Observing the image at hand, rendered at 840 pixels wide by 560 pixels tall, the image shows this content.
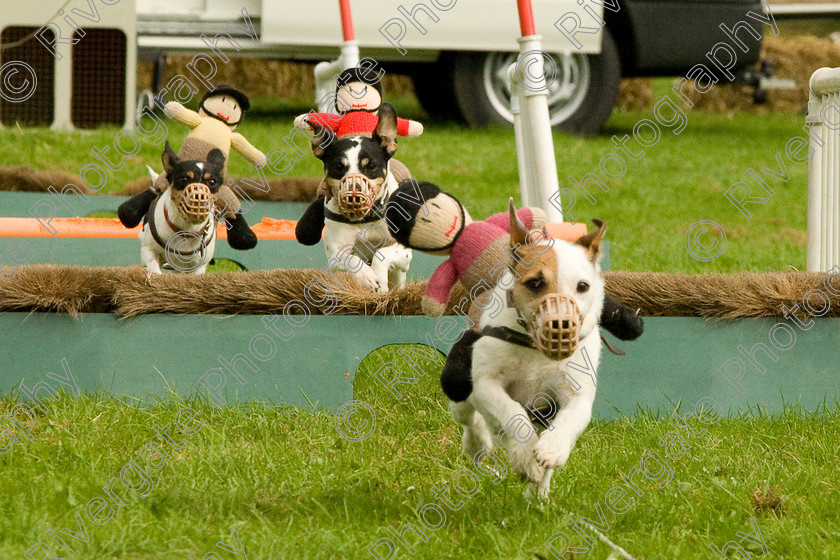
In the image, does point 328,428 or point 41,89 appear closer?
point 328,428

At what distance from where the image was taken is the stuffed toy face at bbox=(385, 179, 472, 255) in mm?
2311

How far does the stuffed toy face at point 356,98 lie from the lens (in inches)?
134

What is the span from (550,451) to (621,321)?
1.41ft

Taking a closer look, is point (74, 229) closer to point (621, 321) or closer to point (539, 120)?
point (539, 120)

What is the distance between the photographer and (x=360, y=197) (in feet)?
10.3

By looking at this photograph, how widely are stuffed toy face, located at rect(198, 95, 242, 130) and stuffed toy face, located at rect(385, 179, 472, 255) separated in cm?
127

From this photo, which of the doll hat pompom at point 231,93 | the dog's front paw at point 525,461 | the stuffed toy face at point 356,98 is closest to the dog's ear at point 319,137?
the stuffed toy face at point 356,98

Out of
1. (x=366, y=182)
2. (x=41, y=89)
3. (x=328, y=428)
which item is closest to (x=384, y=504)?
(x=328, y=428)

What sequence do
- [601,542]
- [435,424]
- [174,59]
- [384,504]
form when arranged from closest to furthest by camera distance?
[601,542]
[384,504]
[435,424]
[174,59]

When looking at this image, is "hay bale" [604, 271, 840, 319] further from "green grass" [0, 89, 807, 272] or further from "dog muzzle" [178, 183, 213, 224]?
"green grass" [0, 89, 807, 272]

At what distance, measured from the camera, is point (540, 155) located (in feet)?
13.6

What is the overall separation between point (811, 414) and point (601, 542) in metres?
1.46

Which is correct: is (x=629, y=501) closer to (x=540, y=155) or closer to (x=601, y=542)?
(x=601, y=542)

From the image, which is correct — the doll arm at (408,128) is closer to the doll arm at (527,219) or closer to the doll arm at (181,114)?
the doll arm at (181,114)
